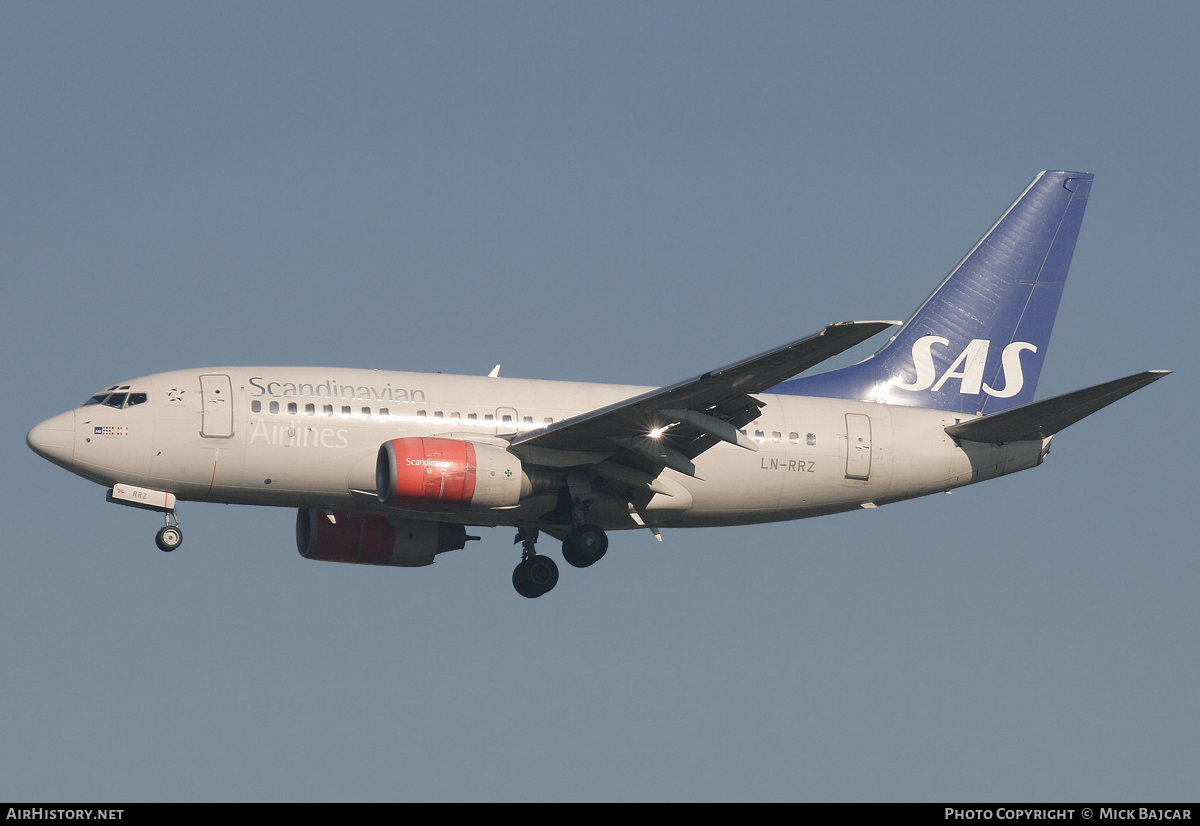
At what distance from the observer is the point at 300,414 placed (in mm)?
30250

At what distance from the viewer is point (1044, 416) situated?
106 feet

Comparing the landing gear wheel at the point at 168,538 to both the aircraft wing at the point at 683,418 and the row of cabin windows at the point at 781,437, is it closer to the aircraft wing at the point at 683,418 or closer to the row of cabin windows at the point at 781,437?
the aircraft wing at the point at 683,418

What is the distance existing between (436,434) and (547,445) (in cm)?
241

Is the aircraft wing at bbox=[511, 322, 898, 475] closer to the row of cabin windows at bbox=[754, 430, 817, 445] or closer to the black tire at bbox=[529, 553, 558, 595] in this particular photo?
the row of cabin windows at bbox=[754, 430, 817, 445]

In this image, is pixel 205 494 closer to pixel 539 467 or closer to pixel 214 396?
pixel 214 396

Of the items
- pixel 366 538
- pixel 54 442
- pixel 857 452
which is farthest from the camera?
pixel 366 538

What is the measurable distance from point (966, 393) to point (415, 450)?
15.0 metres

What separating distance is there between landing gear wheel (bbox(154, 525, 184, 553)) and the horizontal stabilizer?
A: 17.5 meters

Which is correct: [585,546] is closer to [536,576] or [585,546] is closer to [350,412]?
[536,576]

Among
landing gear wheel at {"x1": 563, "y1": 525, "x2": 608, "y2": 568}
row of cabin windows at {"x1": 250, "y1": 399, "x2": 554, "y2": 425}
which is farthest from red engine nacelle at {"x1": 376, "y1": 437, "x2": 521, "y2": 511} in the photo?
landing gear wheel at {"x1": 563, "y1": 525, "x2": 608, "y2": 568}

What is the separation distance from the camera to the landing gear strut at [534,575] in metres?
33.5

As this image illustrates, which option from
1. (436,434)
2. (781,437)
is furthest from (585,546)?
(781,437)

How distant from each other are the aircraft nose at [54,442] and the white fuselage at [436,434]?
0.08m
